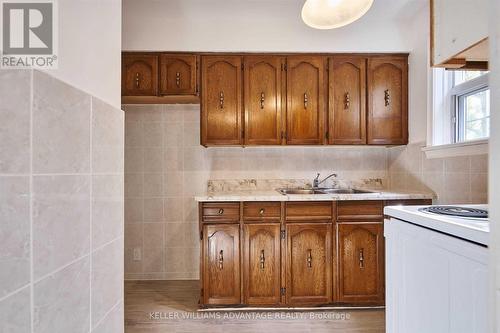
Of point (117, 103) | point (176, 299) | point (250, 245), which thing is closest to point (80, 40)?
point (117, 103)

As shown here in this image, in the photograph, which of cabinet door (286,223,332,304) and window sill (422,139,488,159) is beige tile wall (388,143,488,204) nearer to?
window sill (422,139,488,159)

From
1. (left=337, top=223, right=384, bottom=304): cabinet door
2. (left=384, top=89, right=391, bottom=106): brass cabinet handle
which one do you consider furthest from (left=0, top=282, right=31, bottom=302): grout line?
(left=384, top=89, right=391, bottom=106): brass cabinet handle

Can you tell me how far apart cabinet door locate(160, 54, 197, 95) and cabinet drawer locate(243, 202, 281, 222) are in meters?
1.13

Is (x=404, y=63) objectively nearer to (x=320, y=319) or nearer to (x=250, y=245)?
(x=250, y=245)

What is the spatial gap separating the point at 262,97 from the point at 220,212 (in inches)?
42.3

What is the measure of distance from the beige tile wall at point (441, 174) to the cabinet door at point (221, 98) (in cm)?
156

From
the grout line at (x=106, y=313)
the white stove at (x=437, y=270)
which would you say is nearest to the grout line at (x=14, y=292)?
the grout line at (x=106, y=313)

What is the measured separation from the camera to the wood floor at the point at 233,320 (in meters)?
1.87

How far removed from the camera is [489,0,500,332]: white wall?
0.42m

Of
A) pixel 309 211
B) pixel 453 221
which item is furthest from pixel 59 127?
pixel 309 211

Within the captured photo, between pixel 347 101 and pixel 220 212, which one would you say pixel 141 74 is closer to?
pixel 220 212

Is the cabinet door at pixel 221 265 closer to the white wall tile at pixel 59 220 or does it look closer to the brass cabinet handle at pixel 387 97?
the white wall tile at pixel 59 220

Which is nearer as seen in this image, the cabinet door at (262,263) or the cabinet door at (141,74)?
the cabinet door at (262,263)

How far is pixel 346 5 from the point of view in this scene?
125 cm
